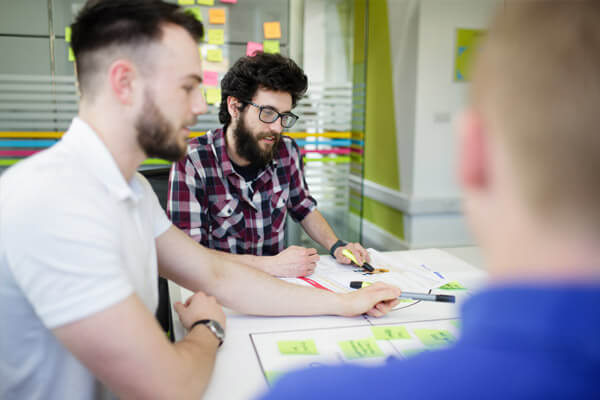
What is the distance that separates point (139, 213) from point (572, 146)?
0.87 metres

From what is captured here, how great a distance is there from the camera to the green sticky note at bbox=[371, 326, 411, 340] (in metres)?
1.07

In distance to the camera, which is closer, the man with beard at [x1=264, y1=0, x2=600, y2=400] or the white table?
the man with beard at [x1=264, y1=0, x2=600, y2=400]

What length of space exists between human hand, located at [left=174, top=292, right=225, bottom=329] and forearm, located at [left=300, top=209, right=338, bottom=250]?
91 cm

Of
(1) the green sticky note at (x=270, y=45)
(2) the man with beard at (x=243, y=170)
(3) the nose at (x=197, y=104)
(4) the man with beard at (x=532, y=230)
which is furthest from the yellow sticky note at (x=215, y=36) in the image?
(4) the man with beard at (x=532, y=230)

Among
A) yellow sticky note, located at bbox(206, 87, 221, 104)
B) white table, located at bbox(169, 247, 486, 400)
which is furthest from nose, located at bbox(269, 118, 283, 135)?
yellow sticky note, located at bbox(206, 87, 221, 104)

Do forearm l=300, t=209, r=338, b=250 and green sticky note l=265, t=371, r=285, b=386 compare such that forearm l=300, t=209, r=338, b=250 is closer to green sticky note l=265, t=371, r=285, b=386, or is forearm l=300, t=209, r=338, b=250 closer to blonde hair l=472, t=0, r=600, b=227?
green sticky note l=265, t=371, r=285, b=386

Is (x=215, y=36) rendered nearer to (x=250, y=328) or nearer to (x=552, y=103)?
(x=250, y=328)

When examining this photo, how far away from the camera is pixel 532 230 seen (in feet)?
1.26

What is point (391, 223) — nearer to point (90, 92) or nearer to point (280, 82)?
point (280, 82)

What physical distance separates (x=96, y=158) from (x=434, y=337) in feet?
2.56

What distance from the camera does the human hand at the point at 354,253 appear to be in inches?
63.0

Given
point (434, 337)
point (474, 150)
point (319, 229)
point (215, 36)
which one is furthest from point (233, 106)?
point (474, 150)

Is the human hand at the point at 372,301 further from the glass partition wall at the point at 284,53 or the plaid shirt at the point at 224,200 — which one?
the glass partition wall at the point at 284,53

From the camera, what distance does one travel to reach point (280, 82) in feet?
6.09
